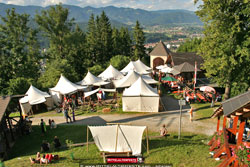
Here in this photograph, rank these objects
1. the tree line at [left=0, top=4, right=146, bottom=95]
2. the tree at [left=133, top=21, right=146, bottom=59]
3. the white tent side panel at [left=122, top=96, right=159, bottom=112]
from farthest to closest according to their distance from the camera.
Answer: the tree at [left=133, top=21, right=146, bottom=59] → the tree line at [left=0, top=4, right=146, bottom=95] → the white tent side panel at [left=122, top=96, right=159, bottom=112]

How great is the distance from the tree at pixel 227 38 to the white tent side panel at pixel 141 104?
542 centimetres

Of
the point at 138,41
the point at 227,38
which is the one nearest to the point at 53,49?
the point at 138,41

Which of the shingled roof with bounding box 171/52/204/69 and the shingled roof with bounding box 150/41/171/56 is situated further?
the shingled roof with bounding box 150/41/171/56

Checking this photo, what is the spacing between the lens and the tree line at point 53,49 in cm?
2628

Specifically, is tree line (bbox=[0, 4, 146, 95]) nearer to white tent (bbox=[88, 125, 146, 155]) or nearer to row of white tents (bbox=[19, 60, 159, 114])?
row of white tents (bbox=[19, 60, 159, 114])

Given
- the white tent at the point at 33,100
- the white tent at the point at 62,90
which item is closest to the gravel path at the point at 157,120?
the white tent at the point at 33,100

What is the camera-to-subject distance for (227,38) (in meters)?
14.7

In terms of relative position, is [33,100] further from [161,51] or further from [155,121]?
[161,51]

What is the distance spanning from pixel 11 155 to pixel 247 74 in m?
17.8

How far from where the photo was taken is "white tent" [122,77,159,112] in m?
16.8

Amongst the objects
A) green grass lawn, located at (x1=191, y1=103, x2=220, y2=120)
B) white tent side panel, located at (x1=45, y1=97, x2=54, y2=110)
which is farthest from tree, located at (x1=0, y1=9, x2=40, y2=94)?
green grass lawn, located at (x1=191, y1=103, x2=220, y2=120)

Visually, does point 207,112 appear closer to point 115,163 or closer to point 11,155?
point 115,163

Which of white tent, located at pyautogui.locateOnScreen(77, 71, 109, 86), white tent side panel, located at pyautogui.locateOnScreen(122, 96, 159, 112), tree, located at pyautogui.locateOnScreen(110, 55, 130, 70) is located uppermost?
tree, located at pyautogui.locateOnScreen(110, 55, 130, 70)

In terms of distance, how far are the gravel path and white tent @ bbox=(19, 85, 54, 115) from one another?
1863mm
